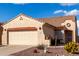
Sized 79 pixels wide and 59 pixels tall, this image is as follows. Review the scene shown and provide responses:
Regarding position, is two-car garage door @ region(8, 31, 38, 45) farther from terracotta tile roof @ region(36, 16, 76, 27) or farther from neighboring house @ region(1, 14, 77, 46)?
terracotta tile roof @ region(36, 16, 76, 27)

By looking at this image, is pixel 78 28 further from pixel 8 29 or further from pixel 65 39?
pixel 8 29

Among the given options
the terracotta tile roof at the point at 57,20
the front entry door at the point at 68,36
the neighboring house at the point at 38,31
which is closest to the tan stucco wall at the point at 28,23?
the neighboring house at the point at 38,31

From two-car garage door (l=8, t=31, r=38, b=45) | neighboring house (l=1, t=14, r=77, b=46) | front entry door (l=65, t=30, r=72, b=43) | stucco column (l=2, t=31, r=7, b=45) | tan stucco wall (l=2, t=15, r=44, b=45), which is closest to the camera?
front entry door (l=65, t=30, r=72, b=43)

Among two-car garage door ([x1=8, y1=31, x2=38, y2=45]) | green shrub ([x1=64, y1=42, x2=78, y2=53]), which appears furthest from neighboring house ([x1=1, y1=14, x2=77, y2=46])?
green shrub ([x1=64, y1=42, x2=78, y2=53])

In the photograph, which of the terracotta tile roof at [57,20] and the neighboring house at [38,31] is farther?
the neighboring house at [38,31]

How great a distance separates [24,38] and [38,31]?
4.54 feet

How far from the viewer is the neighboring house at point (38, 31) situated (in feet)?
86.0

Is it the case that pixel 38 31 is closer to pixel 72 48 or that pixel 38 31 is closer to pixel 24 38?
pixel 24 38

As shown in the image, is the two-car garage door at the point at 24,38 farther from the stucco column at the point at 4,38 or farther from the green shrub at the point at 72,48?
the green shrub at the point at 72,48

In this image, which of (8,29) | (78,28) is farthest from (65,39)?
(8,29)

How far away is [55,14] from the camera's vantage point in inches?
983

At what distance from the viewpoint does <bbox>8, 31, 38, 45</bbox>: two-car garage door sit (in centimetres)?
2672

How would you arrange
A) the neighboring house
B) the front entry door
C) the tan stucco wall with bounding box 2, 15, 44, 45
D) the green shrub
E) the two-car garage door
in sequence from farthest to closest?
1. the tan stucco wall with bounding box 2, 15, 44, 45
2. the two-car garage door
3. the neighboring house
4. the front entry door
5. the green shrub

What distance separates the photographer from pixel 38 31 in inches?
1067
